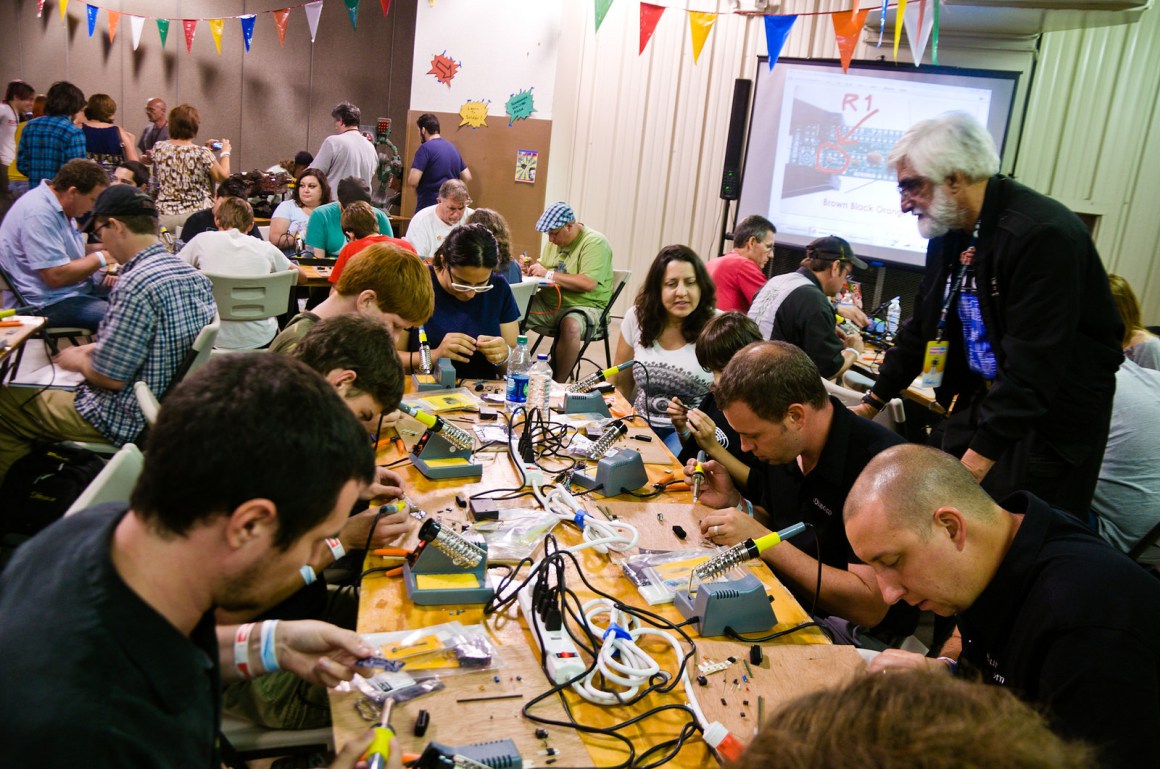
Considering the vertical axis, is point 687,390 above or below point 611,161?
below

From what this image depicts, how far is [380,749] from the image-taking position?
1158 mm

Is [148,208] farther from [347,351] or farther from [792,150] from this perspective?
[792,150]

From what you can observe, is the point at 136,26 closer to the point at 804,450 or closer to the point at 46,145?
the point at 46,145

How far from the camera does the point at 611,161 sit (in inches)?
290

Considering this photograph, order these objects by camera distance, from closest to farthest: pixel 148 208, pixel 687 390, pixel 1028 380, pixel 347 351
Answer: pixel 347 351 → pixel 1028 380 → pixel 148 208 → pixel 687 390

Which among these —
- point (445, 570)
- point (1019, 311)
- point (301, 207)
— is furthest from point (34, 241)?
point (1019, 311)

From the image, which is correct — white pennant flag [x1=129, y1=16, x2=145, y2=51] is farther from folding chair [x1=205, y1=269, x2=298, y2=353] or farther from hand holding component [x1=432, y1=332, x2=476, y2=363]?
hand holding component [x1=432, y1=332, x2=476, y2=363]

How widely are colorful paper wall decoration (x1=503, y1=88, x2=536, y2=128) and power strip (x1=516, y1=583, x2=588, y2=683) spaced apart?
6.34 m

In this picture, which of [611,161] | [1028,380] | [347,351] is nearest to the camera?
[347,351]

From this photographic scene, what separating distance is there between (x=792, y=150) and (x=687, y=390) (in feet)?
12.0

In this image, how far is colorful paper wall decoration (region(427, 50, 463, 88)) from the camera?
746cm

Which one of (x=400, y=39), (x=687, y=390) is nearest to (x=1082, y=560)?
(x=687, y=390)

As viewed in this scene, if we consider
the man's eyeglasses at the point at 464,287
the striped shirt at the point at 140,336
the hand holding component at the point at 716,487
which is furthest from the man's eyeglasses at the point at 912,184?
the striped shirt at the point at 140,336

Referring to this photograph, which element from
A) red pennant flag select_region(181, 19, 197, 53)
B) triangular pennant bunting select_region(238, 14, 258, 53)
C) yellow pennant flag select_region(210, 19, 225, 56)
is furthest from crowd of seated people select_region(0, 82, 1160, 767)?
red pennant flag select_region(181, 19, 197, 53)
